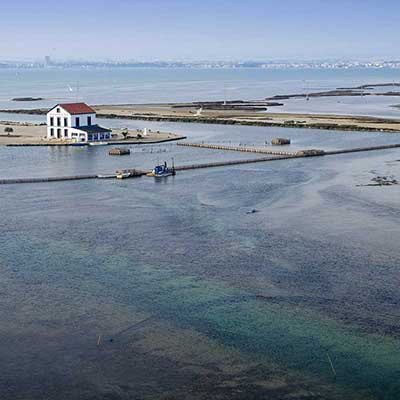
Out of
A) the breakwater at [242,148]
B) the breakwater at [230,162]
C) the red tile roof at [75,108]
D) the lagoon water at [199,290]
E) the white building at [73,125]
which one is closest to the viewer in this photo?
the lagoon water at [199,290]

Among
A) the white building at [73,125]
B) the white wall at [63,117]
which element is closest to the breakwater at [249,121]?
the white building at [73,125]

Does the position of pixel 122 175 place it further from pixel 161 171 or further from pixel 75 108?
pixel 75 108

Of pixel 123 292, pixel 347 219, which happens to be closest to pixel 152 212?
pixel 347 219

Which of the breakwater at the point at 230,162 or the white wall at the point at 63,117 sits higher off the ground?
the white wall at the point at 63,117

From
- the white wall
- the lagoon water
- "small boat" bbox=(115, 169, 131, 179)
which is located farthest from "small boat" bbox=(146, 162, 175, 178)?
the white wall

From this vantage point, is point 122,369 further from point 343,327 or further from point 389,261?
point 389,261

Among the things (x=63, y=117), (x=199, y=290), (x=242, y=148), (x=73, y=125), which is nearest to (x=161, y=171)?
(x=242, y=148)

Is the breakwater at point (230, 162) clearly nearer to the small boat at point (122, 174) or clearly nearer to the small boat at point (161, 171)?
the small boat at point (122, 174)
